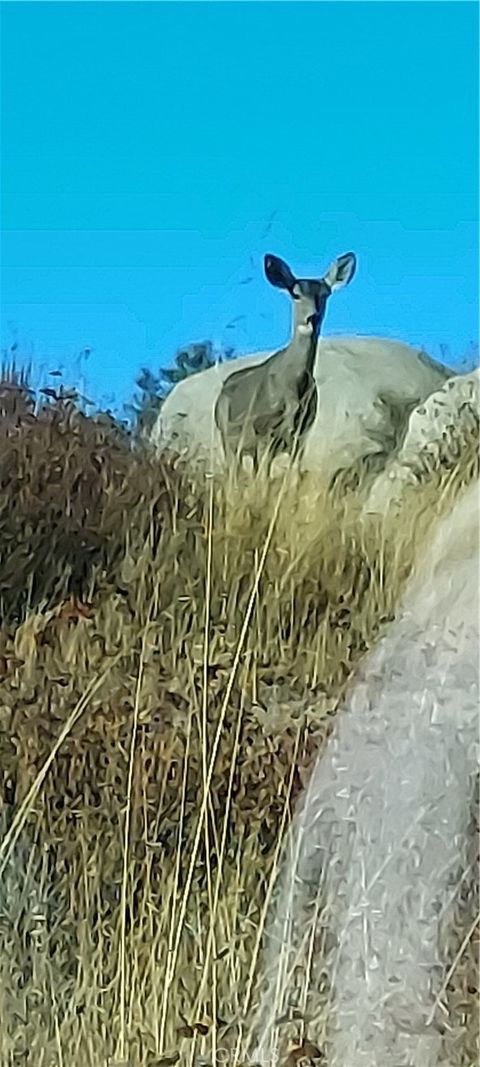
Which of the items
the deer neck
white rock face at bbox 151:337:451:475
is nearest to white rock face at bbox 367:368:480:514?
white rock face at bbox 151:337:451:475

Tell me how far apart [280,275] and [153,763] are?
0.52 m

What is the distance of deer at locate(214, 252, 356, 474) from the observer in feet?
3.81

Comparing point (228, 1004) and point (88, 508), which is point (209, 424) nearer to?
point (88, 508)

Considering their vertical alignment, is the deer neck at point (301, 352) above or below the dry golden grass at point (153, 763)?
above

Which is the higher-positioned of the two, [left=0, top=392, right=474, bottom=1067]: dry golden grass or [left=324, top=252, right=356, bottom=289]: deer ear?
[left=324, top=252, right=356, bottom=289]: deer ear

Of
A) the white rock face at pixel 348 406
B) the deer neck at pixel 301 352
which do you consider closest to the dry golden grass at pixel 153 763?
the white rock face at pixel 348 406

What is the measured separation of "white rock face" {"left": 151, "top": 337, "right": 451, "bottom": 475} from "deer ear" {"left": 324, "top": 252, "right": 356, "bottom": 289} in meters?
0.06

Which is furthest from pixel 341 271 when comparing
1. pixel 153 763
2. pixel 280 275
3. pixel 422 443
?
pixel 153 763

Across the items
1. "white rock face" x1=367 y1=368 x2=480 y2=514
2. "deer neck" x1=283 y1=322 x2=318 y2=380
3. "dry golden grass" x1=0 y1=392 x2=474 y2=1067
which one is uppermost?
"deer neck" x1=283 y1=322 x2=318 y2=380

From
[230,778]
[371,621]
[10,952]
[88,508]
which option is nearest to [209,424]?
[88,508]

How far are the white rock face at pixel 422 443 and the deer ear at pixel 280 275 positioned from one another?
186 mm

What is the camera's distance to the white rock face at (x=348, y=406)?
1.16 meters

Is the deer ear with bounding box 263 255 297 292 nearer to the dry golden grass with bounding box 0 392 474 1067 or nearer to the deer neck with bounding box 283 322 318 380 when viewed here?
the deer neck with bounding box 283 322 318 380

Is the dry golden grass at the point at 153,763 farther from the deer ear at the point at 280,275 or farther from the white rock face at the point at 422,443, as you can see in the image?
the deer ear at the point at 280,275
